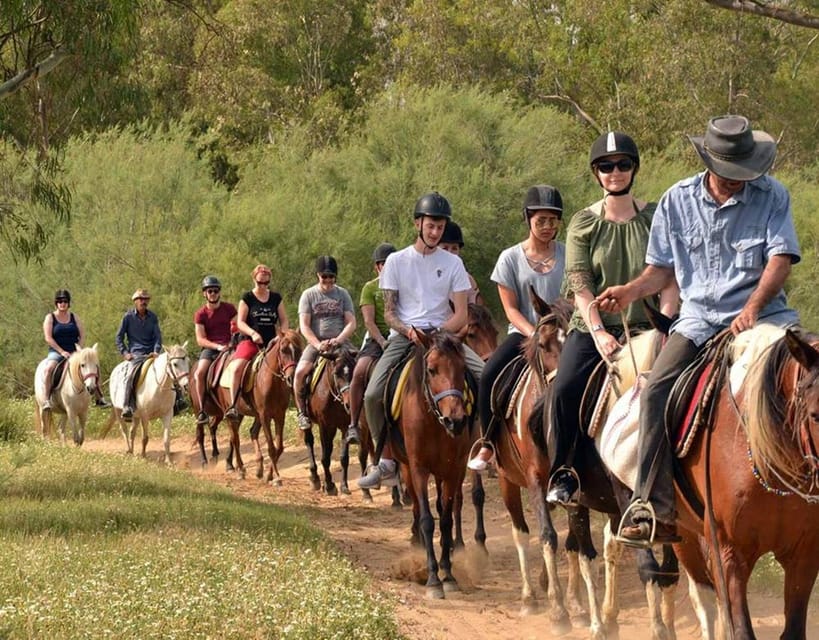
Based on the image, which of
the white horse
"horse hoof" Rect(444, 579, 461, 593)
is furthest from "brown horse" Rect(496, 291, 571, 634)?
the white horse

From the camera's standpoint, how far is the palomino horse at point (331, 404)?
17250 millimetres

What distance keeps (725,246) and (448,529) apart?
5.21 metres

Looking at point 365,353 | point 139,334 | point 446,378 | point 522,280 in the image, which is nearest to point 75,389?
point 139,334

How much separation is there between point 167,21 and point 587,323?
133 feet

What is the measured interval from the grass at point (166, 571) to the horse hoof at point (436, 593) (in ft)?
2.03

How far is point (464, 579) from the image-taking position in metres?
11.4

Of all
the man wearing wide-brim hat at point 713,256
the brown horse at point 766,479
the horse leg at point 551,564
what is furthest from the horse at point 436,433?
the brown horse at point 766,479

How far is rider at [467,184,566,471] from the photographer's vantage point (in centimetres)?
1028

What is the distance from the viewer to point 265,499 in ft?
55.6

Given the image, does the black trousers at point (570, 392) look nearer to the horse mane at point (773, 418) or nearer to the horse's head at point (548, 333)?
the horse's head at point (548, 333)

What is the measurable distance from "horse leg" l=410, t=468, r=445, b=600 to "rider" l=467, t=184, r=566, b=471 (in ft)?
2.94

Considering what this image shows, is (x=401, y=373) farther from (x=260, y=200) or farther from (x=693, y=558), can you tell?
(x=260, y=200)

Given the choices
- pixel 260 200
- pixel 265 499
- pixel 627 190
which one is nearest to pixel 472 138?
pixel 260 200

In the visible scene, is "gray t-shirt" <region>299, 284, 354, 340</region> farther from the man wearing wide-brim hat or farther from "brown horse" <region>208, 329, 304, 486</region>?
the man wearing wide-brim hat
